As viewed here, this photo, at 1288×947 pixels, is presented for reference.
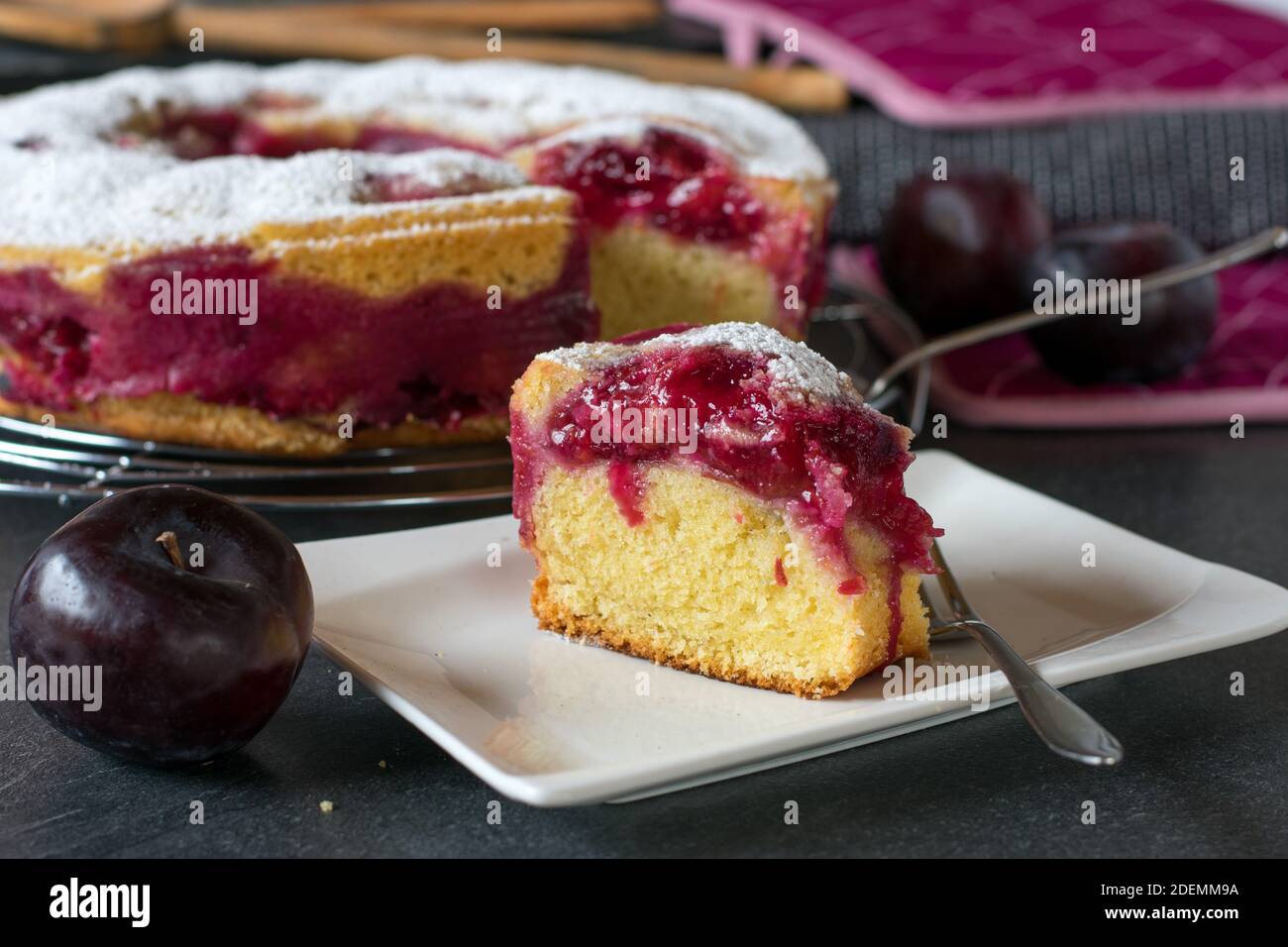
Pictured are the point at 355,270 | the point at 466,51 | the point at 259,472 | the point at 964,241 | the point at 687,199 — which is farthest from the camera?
the point at 466,51

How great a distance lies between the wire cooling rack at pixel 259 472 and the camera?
186cm

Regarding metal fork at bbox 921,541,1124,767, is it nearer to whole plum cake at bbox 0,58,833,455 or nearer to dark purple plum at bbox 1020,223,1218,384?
whole plum cake at bbox 0,58,833,455

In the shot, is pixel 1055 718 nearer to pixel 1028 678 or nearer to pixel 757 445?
pixel 1028 678

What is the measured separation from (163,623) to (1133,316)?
165cm

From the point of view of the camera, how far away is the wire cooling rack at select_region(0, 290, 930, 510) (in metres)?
1.86

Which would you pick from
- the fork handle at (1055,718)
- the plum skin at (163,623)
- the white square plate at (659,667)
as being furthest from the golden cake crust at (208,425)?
the fork handle at (1055,718)

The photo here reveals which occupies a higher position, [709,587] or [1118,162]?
[1118,162]

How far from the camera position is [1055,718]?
1204 millimetres

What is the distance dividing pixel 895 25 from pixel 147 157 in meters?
1.87

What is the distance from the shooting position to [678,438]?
1.41m

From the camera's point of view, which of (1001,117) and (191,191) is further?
(1001,117)

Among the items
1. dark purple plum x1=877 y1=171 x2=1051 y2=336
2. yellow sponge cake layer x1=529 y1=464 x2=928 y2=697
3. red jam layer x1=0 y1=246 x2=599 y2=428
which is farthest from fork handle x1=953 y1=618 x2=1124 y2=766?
dark purple plum x1=877 y1=171 x2=1051 y2=336

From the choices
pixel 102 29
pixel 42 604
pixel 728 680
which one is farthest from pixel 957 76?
pixel 42 604

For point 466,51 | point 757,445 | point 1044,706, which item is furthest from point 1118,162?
point 1044,706
